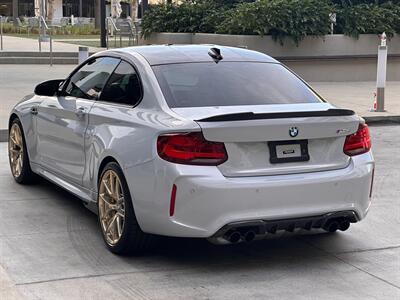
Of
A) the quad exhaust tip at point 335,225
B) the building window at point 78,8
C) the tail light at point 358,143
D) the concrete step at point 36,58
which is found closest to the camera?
the quad exhaust tip at point 335,225

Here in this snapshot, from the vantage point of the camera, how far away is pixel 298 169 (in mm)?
5055

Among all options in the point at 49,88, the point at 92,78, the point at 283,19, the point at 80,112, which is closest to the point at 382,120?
the point at 283,19

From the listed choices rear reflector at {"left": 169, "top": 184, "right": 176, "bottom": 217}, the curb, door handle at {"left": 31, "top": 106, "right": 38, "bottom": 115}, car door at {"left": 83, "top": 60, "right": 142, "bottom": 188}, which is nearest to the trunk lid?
rear reflector at {"left": 169, "top": 184, "right": 176, "bottom": 217}

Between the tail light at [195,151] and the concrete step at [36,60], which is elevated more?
the tail light at [195,151]

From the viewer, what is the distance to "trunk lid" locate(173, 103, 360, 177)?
16.0 feet

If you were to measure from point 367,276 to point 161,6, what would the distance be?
1736 cm

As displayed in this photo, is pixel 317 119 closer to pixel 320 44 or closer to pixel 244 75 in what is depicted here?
pixel 244 75

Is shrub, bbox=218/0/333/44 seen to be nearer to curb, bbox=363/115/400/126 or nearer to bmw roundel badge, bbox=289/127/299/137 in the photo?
curb, bbox=363/115/400/126

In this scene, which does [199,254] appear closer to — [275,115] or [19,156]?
[275,115]

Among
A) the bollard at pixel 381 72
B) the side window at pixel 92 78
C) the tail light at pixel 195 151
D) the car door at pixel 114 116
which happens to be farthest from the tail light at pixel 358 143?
the bollard at pixel 381 72

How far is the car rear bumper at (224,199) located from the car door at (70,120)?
1.23 m

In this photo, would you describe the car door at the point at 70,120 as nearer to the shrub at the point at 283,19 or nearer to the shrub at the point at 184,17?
the shrub at the point at 283,19

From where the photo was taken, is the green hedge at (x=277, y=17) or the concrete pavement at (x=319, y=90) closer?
the concrete pavement at (x=319, y=90)

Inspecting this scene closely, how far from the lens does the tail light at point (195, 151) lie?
482cm
